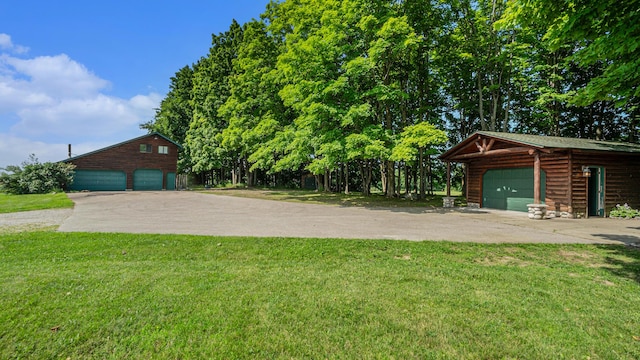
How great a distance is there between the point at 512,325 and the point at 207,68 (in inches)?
1574

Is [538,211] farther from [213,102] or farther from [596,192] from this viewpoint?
[213,102]

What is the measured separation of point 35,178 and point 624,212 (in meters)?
38.4

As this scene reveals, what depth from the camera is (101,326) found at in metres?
3.14

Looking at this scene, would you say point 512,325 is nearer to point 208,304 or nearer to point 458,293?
point 458,293

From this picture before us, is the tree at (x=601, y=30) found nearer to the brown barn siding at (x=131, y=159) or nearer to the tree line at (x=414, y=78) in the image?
the tree line at (x=414, y=78)

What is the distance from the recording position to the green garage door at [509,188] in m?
14.2

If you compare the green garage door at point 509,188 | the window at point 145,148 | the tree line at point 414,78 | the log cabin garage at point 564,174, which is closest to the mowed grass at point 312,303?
the tree line at point 414,78

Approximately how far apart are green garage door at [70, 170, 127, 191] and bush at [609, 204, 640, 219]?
122 feet

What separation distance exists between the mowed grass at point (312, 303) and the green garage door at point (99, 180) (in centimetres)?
2887

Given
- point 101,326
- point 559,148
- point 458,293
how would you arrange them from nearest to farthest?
point 101,326
point 458,293
point 559,148

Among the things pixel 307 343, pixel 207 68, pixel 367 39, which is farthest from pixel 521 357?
pixel 207 68

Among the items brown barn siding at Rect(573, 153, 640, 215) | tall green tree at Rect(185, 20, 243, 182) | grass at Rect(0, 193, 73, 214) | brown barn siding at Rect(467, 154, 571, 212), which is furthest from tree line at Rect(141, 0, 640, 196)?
grass at Rect(0, 193, 73, 214)

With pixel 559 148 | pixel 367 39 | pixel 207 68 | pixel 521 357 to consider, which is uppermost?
pixel 207 68

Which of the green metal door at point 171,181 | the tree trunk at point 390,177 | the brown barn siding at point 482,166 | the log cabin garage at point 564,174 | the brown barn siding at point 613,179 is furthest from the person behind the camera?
the green metal door at point 171,181
